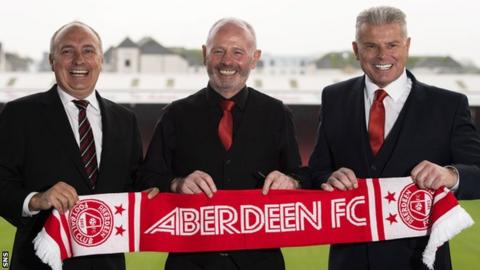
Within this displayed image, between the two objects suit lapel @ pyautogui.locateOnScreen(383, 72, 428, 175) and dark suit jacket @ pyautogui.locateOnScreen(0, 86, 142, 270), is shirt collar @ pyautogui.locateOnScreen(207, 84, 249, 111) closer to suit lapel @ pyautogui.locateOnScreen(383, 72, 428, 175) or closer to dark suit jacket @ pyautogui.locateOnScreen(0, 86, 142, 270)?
dark suit jacket @ pyautogui.locateOnScreen(0, 86, 142, 270)

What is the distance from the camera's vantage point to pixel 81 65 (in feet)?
7.91

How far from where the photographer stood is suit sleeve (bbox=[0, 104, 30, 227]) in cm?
222

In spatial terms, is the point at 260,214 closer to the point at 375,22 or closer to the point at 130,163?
the point at 130,163

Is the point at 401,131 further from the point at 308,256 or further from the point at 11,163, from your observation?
the point at 308,256

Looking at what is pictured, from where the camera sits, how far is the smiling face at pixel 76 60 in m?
2.42

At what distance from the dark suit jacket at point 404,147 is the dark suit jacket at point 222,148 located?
0.19 m

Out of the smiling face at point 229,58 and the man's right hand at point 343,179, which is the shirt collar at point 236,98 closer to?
the smiling face at point 229,58

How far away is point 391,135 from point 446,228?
383mm

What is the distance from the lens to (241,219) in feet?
7.80

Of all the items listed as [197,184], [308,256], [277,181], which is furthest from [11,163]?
[308,256]

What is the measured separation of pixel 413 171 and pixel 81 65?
1.32 meters

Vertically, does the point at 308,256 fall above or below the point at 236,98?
below

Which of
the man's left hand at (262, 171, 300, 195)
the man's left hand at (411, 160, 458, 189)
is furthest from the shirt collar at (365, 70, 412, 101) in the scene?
the man's left hand at (262, 171, 300, 195)

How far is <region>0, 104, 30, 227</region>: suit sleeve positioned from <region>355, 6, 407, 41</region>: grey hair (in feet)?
4.34
